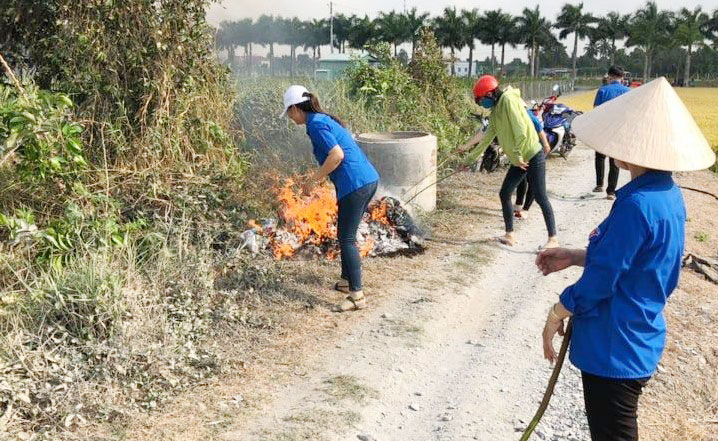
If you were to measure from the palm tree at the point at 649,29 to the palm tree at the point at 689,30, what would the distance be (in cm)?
123

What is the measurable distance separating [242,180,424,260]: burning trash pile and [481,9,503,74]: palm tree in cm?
6392

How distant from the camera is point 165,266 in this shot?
473 centimetres

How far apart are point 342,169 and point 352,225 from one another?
0.46 metres

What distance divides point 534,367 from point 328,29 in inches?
2500

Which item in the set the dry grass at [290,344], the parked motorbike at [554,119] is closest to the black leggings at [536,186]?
the dry grass at [290,344]

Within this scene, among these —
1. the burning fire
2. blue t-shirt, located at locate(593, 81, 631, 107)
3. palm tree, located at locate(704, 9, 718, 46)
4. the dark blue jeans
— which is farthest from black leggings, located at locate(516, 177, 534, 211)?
palm tree, located at locate(704, 9, 718, 46)

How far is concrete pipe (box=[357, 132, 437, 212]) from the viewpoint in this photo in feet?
24.5

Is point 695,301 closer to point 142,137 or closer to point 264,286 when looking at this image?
point 264,286

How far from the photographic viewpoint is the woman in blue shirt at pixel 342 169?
4.73 meters

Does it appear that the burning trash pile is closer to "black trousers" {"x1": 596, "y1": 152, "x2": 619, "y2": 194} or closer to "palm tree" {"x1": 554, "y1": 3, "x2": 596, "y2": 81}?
"black trousers" {"x1": 596, "y1": 152, "x2": 619, "y2": 194}

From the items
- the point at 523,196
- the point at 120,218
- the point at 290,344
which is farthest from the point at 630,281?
the point at 523,196

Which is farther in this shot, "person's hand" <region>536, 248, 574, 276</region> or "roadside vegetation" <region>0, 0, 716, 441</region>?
"roadside vegetation" <region>0, 0, 716, 441</region>

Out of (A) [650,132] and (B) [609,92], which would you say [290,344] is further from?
(B) [609,92]

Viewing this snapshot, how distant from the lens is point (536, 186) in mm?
6684
